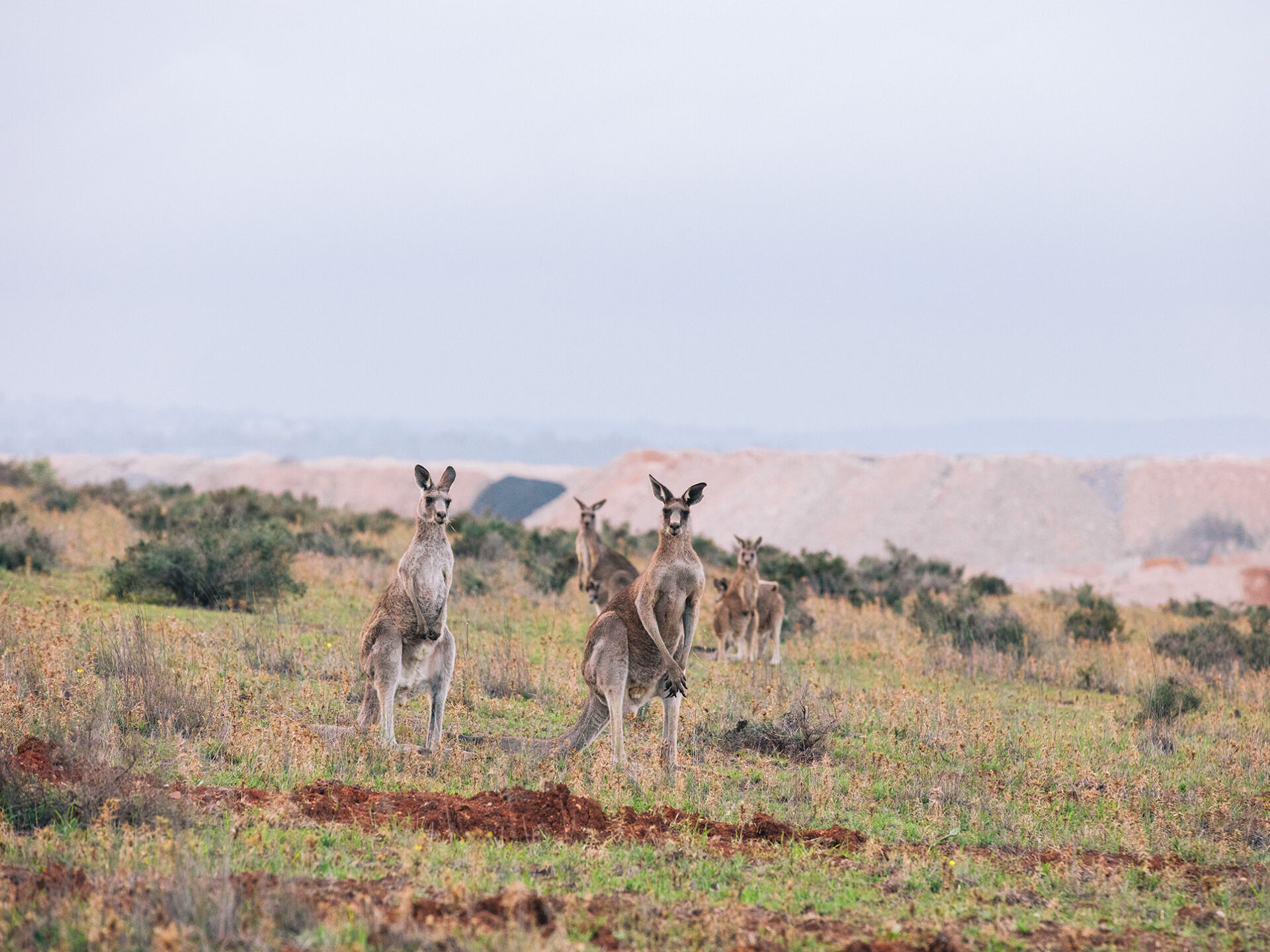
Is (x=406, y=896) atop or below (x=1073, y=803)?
atop

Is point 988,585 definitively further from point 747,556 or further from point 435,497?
point 435,497

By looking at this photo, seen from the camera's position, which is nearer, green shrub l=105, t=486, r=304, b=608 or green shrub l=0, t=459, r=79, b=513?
green shrub l=105, t=486, r=304, b=608

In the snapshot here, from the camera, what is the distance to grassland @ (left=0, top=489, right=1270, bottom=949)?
489 centimetres

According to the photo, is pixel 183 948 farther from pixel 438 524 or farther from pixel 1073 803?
pixel 1073 803

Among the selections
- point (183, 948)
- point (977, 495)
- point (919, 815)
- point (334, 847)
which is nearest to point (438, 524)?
point (334, 847)

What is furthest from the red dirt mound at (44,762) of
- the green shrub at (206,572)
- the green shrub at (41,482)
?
the green shrub at (41,482)

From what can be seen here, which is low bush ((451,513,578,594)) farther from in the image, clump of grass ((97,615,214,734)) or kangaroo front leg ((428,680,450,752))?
kangaroo front leg ((428,680,450,752))

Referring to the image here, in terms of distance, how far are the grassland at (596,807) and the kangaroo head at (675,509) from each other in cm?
179

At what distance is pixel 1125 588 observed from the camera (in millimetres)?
35500

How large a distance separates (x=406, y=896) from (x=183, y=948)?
0.88 metres

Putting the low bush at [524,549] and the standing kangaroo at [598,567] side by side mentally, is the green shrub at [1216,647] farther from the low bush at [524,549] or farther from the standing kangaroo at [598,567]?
the low bush at [524,549]

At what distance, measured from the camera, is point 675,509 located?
8.61 m

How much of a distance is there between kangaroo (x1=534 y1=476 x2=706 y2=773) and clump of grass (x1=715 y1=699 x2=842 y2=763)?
1181 millimetres

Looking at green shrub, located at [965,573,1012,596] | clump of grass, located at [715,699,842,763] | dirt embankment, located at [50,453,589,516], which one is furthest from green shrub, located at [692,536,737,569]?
dirt embankment, located at [50,453,589,516]
